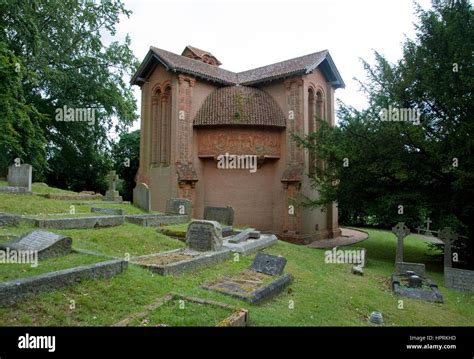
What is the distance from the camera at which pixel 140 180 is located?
2383cm

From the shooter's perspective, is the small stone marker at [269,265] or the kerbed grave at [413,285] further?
the kerbed grave at [413,285]

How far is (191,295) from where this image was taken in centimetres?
599

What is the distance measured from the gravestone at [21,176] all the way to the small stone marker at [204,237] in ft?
32.3

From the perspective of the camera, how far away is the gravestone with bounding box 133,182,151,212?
54.1 feet

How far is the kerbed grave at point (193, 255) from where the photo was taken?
754 cm

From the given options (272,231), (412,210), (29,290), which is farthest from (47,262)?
(272,231)

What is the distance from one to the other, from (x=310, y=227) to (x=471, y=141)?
11591 mm

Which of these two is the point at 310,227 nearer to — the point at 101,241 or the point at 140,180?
the point at 140,180

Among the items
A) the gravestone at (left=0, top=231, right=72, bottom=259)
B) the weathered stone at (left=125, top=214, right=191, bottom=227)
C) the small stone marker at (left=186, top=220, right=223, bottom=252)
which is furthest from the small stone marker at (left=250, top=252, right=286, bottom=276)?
the weathered stone at (left=125, top=214, right=191, bottom=227)
